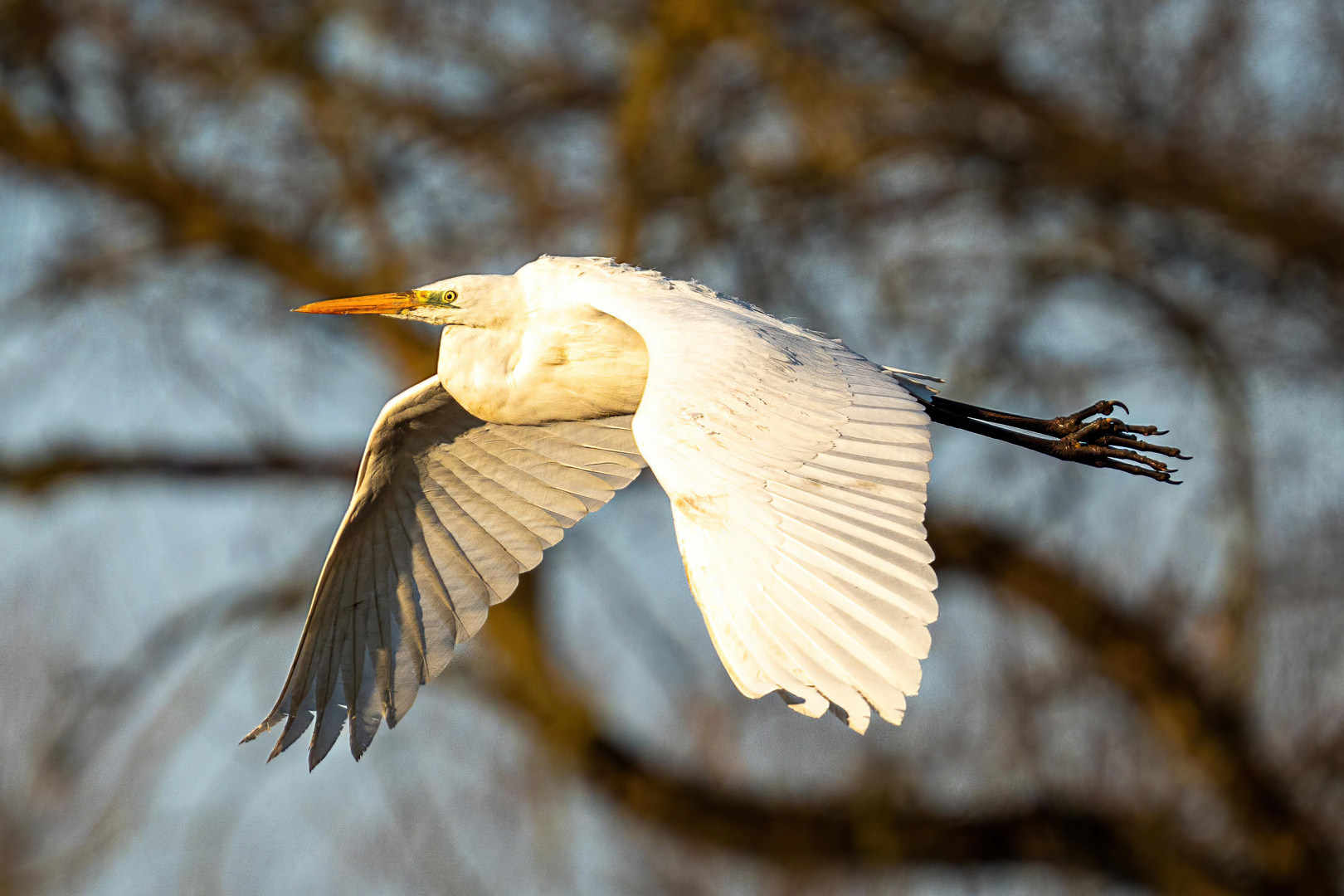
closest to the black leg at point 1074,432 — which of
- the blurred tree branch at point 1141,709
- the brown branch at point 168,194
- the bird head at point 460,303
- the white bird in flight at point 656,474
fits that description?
the white bird in flight at point 656,474

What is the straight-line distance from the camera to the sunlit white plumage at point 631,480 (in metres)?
2.76

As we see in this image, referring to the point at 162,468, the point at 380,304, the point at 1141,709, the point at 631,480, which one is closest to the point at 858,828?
the point at 1141,709

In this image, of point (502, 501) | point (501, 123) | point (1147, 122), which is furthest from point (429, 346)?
point (502, 501)

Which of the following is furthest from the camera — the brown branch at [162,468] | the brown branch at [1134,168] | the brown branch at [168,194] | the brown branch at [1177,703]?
the brown branch at [162,468]

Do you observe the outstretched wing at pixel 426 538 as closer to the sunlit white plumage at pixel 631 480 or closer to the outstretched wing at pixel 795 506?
the sunlit white plumage at pixel 631 480

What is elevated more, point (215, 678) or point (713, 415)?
point (713, 415)

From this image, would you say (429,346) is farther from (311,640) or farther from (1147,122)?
(311,640)

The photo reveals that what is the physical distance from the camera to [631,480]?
4.52 meters

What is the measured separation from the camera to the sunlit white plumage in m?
2.76

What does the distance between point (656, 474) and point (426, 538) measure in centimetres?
158

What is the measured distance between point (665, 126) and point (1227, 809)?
503 cm

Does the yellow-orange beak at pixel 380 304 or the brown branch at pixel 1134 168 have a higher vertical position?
the brown branch at pixel 1134 168

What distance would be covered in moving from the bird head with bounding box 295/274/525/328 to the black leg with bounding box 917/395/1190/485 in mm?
1200

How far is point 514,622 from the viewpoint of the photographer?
9.62 meters
